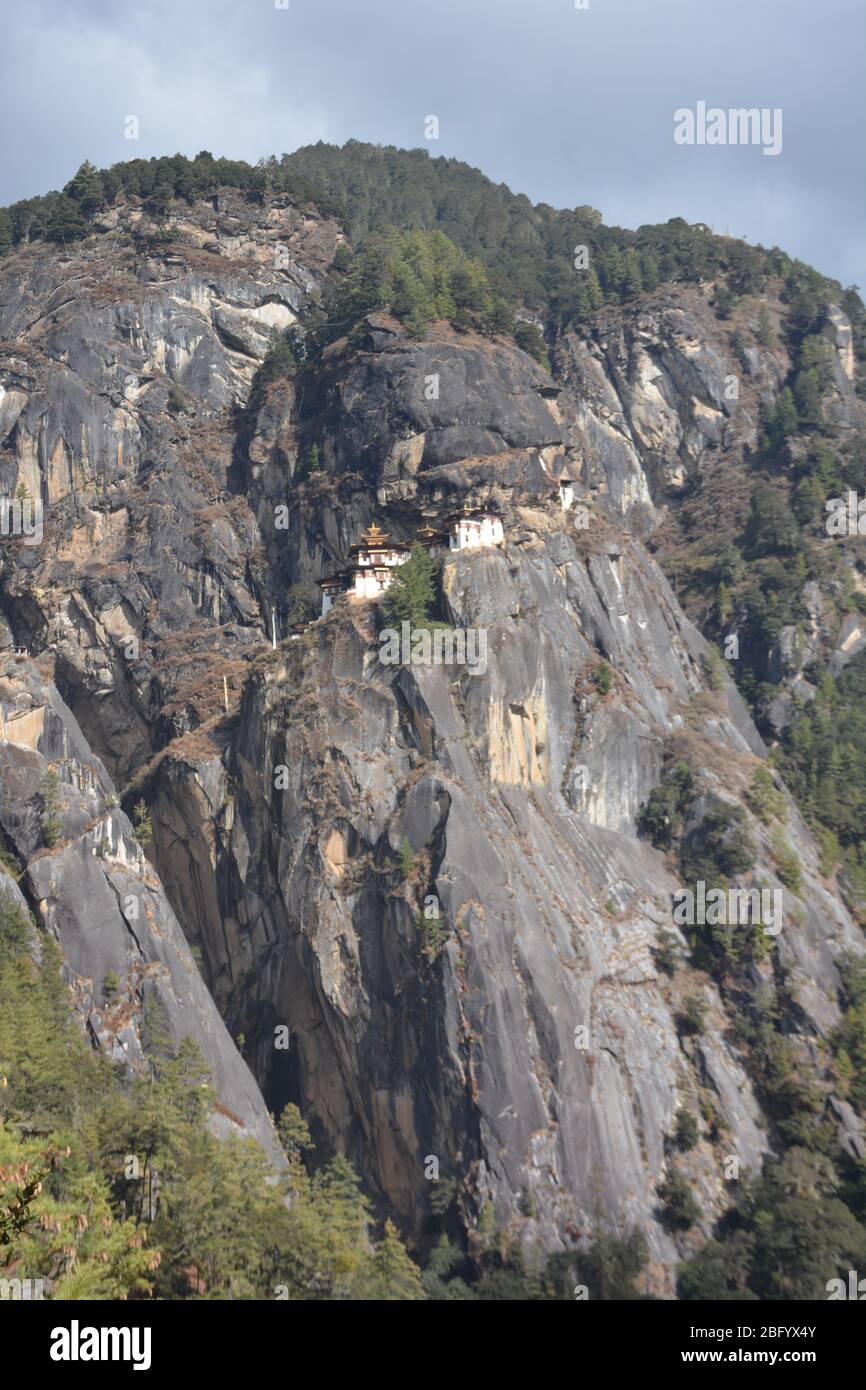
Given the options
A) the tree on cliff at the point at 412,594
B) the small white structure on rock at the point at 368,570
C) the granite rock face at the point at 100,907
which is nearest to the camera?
the granite rock face at the point at 100,907

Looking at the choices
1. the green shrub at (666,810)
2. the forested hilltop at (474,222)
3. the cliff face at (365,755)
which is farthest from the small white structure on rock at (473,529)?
the forested hilltop at (474,222)

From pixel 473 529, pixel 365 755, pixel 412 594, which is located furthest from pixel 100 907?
pixel 473 529

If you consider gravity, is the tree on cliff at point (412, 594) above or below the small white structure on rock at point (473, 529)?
below

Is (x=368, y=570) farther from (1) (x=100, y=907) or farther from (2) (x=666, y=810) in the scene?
(1) (x=100, y=907)

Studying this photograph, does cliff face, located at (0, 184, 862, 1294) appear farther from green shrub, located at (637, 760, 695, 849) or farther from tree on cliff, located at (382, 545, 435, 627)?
tree on cliff, located at (382, 545, 435, 627)

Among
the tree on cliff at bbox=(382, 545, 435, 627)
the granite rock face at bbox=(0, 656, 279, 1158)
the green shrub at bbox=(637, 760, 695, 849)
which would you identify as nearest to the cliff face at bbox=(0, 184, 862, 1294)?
the granite rock face at bbox=(0, 656, 279, 1158)

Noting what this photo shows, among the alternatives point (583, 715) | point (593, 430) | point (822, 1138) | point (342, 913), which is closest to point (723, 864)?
point (583, 715)

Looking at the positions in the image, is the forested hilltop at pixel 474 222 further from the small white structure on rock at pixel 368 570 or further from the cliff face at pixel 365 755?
the small white structure on rock at pixel 368 570

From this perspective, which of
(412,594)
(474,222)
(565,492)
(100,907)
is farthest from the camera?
(474,222)
